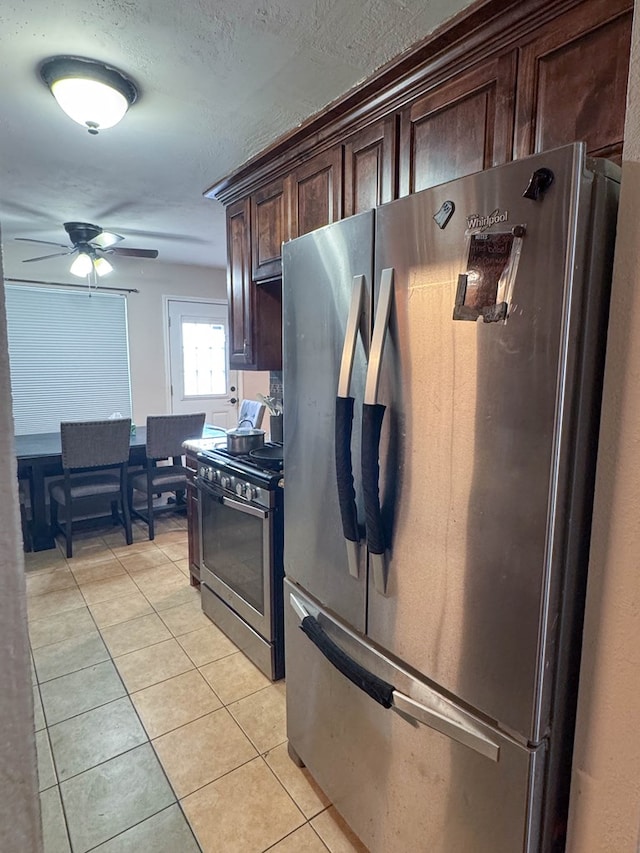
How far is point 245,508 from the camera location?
2176 millimetres

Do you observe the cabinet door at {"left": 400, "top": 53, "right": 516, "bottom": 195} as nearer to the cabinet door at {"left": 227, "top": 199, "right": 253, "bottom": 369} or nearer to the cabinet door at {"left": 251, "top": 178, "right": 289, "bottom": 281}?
the cabinet door at {"left": 251, "top": 178, "right": 289, "bottom": 281}

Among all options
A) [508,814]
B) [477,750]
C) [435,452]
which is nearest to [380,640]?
[477,750]

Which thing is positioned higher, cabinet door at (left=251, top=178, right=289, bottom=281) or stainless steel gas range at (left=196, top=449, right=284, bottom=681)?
cabinet door at (left=251, top=178, right=289, bottom=281)

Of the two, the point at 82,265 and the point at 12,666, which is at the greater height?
the point at 82,265

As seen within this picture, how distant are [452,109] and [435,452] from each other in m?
1.07

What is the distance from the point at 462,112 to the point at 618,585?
1319 mm

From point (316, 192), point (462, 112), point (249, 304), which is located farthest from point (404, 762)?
point (249, 304)

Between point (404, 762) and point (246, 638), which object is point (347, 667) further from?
point (246, 638)

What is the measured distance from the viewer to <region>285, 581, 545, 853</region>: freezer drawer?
39.6 inches

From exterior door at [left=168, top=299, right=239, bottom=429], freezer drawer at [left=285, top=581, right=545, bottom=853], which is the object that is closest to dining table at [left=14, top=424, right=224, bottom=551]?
exterior door at [left=168, top=299, right=239, bottom=429]

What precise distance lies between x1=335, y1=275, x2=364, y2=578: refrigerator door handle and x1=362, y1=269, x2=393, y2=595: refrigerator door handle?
0.24 ft

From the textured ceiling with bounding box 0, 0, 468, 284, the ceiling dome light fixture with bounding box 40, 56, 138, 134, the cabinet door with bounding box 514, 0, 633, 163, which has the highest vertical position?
the textured ceiling with bounding box 0, 0, 468, 284

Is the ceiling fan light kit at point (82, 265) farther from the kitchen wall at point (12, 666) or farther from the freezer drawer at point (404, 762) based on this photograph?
the kitchen wall at point (12, 666)

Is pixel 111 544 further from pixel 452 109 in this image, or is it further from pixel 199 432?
pixel 452 109
